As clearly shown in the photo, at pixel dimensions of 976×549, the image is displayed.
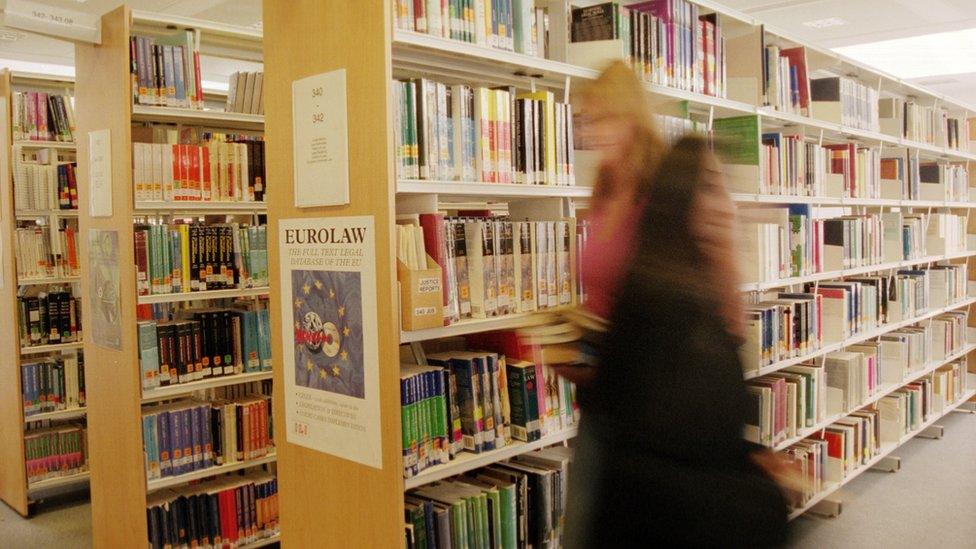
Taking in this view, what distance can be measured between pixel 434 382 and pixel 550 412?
1.68 feet

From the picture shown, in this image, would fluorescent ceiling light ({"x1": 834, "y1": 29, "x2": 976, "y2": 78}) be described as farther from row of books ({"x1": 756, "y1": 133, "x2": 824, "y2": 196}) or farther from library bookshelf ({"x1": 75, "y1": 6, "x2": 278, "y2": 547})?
library bookshelf ({"x1": 75, "y1": 6, "x2": 278, "y2": 547})

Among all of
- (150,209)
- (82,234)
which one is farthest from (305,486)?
(82,234)

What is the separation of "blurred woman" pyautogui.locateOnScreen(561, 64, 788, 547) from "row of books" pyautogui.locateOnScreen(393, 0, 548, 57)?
95cm

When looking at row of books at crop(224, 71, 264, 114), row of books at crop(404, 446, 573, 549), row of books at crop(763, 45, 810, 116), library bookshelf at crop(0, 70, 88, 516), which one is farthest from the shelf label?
row of books at crop(763, 45, 810, 116)

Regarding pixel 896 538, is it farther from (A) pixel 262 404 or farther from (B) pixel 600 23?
(A) pixel 262 404

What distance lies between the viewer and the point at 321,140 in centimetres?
217

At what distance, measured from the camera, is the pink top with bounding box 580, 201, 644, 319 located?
1.48m

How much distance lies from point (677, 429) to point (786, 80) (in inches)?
117

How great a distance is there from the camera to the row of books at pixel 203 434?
320 centimetres

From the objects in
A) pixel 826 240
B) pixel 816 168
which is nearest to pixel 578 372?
pixel 816 168

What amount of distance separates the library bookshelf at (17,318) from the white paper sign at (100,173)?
3.63 ft

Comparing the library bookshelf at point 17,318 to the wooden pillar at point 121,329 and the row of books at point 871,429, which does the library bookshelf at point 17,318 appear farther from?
the row of books at point 871,429

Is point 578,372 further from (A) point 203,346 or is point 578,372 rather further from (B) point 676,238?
(A) point 203,346

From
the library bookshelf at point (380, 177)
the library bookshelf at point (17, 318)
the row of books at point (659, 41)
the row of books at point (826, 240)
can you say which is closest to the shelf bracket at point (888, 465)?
the row of books at point (826, 240)
